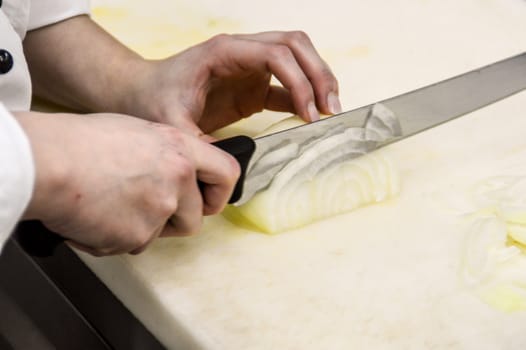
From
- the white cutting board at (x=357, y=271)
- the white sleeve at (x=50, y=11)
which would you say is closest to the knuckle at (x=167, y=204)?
the white cutting board at (x=357, y=271)

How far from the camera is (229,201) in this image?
0.77 meters

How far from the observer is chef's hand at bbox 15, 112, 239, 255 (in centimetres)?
60

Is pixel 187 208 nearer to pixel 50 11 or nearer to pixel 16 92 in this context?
pixel 16 92

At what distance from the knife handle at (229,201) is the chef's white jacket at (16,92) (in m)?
0.06

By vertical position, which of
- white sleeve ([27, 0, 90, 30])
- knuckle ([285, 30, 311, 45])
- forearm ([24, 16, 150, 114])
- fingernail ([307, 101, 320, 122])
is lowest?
forearm ([24, 16, 150, 114])

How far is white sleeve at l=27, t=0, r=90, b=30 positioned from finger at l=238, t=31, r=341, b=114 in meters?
0.23

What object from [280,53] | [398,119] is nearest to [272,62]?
[280,53]

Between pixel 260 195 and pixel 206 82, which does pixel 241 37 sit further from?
pixel 260 195

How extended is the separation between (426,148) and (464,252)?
0.19 metres

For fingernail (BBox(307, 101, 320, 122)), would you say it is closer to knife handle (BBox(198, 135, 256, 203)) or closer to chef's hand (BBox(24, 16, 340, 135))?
chef's hand (BBox(24, 16, 340, 135))

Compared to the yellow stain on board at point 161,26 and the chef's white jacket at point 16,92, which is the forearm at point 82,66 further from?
the yellow stain on board at point 161,26

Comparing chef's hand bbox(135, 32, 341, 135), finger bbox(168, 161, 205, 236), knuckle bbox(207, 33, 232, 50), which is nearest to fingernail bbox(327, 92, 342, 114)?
chef's hand bbox(135, 32, 341, 135)

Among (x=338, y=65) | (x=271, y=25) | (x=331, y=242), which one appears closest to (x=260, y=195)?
(x=331, y=242)

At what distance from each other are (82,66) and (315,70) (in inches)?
11.7
